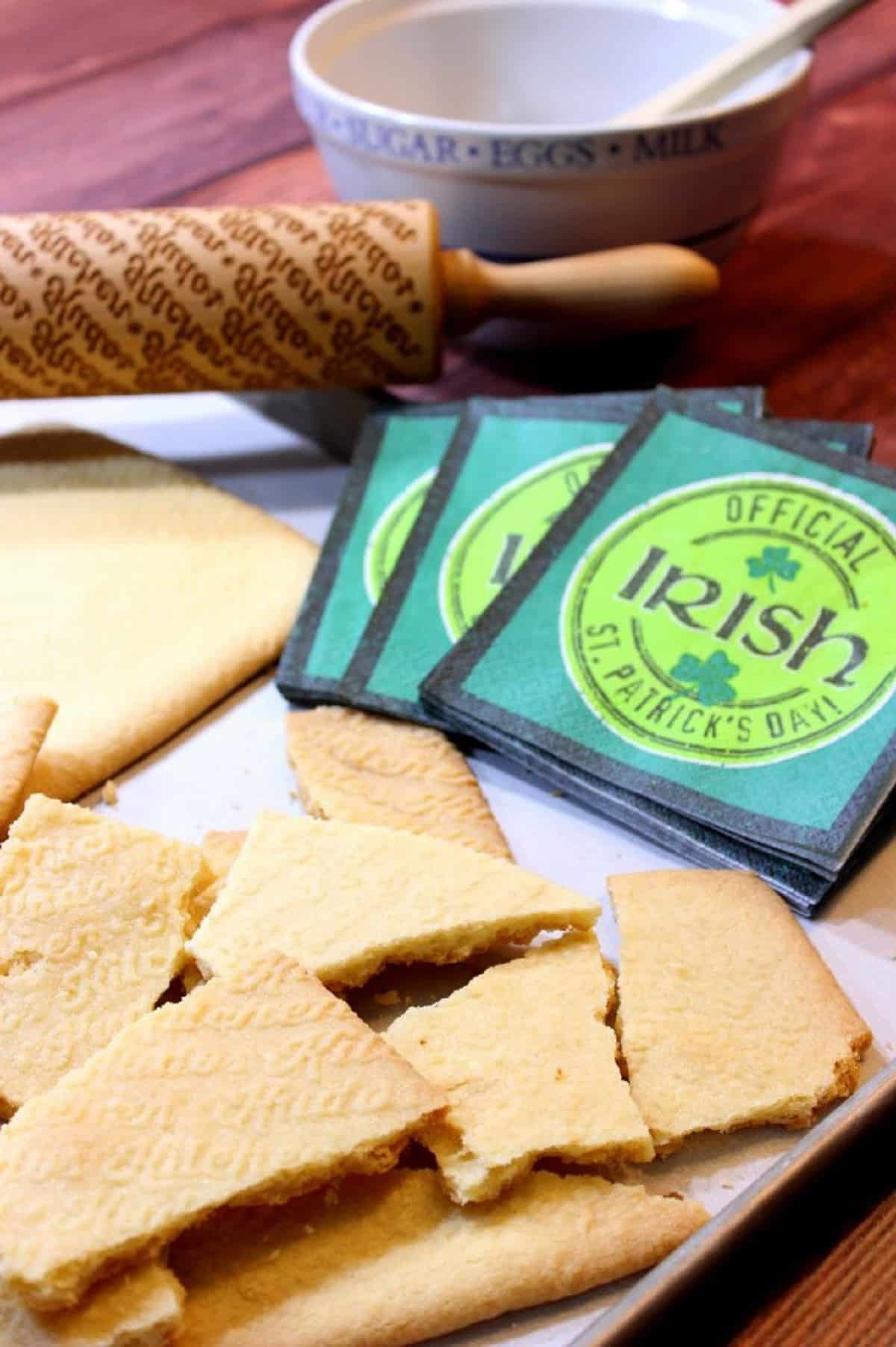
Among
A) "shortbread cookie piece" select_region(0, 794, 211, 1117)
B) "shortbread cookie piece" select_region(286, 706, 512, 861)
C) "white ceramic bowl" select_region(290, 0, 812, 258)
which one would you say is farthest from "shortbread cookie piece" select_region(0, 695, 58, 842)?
"white ceramic bowl" select_region(290, 0, 812, 258)

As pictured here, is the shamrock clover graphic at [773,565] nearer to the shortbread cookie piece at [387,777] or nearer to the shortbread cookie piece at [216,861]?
the shortbread cookie piece at [387,777]

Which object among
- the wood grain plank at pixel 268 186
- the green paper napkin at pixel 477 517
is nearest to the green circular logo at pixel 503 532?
the green paper napkin at pixel 477 517

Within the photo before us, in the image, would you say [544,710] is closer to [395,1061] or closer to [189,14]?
[395,1061]

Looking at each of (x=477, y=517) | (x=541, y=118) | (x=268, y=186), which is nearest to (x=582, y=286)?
(x=477, y=517)

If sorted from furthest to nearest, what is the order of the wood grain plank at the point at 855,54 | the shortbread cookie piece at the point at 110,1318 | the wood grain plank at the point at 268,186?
the wood grain plank at the point at 855,54
the wood grain plank at the point at 268,186
the shortbread cookie piece at the point at 110,1318

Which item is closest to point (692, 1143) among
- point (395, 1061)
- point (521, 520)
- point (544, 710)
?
point (395, 1061)

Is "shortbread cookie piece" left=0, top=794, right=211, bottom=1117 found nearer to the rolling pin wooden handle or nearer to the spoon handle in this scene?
the rolling pin wooden handle
